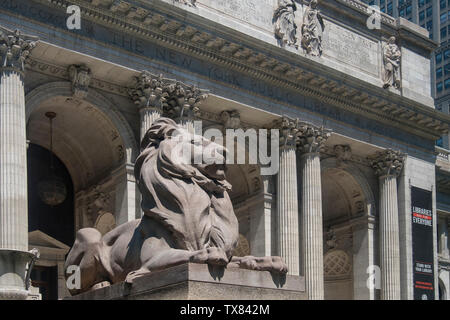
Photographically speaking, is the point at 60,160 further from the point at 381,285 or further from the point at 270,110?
the point at 381,285

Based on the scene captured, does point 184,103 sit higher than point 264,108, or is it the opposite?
point 264,108

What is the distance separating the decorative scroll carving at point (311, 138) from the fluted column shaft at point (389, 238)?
5638 mm

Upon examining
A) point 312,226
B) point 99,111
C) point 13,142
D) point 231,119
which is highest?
point 231,119

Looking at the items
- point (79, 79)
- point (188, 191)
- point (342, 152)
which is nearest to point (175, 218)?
point (188, 191)

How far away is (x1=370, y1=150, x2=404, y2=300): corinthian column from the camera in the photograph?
41875 mm

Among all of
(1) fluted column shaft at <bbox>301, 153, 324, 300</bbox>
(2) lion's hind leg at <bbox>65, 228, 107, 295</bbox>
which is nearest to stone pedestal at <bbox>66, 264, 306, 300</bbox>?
(2) lion's hind leg at <bbox>65, 228, 107, 295</bbox>

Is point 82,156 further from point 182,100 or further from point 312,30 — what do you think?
point 312,30

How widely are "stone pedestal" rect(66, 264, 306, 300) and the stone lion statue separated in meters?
0.14

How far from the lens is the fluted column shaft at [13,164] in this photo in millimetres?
27594

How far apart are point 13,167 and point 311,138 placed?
603 inches

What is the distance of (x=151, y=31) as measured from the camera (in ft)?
108

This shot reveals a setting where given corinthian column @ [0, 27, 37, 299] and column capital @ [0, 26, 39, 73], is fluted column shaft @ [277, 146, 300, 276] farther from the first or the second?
column capital @ [0, 26, 39, 73]

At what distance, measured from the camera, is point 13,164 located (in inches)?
1109
